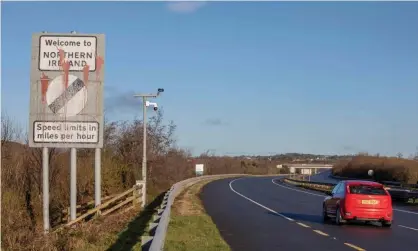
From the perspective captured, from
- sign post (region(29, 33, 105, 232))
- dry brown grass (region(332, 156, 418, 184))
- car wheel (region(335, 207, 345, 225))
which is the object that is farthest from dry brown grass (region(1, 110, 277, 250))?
dry brown grass (region(332, 156, 418, 184))

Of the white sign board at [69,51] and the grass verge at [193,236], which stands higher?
the white sign board at [69,51]

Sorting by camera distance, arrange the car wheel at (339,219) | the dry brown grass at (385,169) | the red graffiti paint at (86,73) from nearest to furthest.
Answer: the red graffiti paint at (86,73), the car wheel at (339,219), the dry brown grass at (385,169)

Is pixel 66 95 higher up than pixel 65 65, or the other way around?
pixel 65 65

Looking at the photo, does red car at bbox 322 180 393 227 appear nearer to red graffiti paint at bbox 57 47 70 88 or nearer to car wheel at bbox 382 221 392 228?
car wheel at bbox 382 221 392 228

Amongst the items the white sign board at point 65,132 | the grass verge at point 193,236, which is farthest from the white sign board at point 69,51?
the grass verge at point 193,236

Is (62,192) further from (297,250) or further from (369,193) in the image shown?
(297,250)

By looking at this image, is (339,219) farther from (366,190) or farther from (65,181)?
(65,181)

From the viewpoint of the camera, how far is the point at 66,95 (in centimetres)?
1479

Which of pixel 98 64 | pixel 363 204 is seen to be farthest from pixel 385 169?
pixel 98 64

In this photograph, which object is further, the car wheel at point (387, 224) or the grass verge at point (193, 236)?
the car wheel at point (387, 224)

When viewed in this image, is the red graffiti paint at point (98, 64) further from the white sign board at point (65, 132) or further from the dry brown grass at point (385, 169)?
the dry brown grass at point (385, 169)

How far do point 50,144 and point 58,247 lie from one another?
2.91 m

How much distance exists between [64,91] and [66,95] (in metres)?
0.11

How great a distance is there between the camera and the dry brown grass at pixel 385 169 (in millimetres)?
61406
